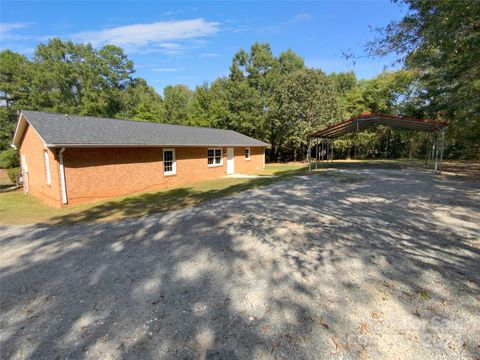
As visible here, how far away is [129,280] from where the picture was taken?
399 cm

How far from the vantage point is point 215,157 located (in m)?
18.0

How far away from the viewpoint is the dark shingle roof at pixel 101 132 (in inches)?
403

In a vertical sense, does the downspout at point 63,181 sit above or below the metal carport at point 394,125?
below

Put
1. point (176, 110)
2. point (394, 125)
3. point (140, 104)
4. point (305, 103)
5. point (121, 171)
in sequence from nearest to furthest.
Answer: point (121, 171) < point (394, 125) < point (305, 103) < point (140, 104) < point (176, 110)

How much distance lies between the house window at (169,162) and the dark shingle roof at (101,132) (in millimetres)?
641

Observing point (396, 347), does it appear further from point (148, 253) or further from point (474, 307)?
point (148, 253)

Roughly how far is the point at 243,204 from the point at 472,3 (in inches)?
289

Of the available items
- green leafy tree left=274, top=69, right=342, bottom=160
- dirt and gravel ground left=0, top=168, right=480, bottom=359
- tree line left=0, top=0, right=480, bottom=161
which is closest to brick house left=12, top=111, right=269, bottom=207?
dirt and gravel ground left=0, top=168, right=480, bottom=359

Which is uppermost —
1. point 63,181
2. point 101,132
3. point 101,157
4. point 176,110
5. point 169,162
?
point 176,110

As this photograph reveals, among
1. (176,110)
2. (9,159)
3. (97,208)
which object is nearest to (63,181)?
(97,208)

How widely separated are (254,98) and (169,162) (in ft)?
64.1

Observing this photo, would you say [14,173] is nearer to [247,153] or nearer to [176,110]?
[247,153]

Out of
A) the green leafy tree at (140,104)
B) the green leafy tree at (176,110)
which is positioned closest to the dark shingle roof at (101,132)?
the green leafy tree at (140,104)

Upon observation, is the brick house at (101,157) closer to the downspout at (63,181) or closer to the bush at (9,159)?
the downspout at (63,181)
